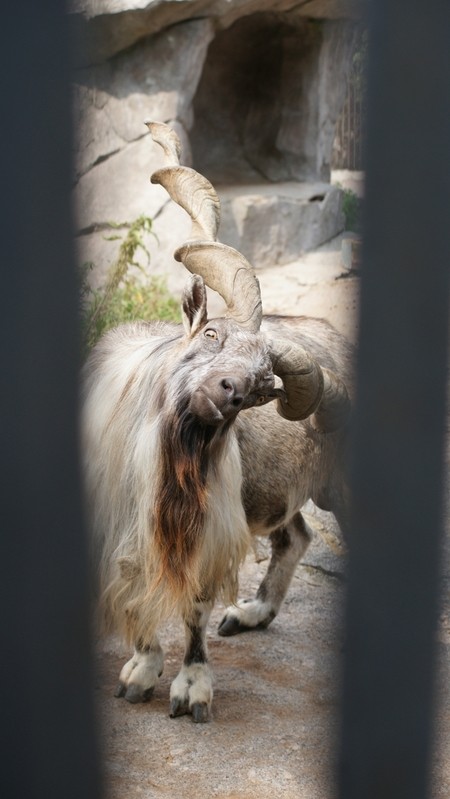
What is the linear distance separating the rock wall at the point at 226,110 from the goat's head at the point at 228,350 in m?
4.55

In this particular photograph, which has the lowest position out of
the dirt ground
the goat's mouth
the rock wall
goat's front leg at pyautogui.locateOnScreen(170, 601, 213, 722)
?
Result: the dirt ground

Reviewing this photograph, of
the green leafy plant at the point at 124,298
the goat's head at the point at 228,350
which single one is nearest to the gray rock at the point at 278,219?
the green leafy plant at the point at 124,298

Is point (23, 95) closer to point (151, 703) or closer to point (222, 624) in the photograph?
point (151, 703)

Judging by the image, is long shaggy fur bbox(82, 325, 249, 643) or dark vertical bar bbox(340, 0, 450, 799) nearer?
dark vertical bar bbox(340, 0, 450, 799)

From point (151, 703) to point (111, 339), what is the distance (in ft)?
6.07

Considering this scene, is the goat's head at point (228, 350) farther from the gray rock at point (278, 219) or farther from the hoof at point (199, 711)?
the gray rock at point (278, 219)

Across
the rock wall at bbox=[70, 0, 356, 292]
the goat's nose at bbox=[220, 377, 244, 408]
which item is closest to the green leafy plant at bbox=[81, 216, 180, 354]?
the rock wall at bbox=[70, 0, 356, 292]

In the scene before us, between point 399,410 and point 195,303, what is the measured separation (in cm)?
281

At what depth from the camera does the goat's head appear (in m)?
3.89

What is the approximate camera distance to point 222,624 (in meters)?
5.80

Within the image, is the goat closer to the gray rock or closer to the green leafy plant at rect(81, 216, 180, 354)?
the green leafy plant at rect(81, 216, 180, 354)

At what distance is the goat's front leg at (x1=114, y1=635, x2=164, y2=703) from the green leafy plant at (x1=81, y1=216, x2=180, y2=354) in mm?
1876

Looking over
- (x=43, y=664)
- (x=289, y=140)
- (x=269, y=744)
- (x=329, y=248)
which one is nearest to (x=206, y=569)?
(x=269, y=744)

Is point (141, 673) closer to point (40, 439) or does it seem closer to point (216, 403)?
point (216, 403)
